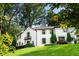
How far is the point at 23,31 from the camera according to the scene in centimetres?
365

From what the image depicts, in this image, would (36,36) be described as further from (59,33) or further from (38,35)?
(59,33)

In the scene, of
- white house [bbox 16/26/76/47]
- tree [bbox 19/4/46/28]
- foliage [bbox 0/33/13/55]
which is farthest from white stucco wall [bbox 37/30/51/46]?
foliage [bbox 0/33/13/55]

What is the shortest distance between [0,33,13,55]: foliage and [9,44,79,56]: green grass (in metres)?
0.13

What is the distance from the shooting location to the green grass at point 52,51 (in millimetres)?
3568

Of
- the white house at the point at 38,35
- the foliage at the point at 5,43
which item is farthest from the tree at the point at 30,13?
the foliage at the point at 5,43

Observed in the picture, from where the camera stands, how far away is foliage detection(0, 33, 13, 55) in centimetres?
353

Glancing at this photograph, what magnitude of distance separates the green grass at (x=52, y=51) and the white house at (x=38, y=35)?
71 millimetres

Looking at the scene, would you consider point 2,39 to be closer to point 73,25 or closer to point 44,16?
point 44,16

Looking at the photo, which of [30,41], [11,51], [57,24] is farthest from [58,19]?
[11,51]

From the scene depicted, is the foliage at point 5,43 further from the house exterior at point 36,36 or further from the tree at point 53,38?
the tree at point 53,38

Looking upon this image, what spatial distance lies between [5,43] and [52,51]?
53 centimetres

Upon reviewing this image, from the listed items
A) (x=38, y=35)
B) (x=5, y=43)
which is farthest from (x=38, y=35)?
(x=5, y=43)

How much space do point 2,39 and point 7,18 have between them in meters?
0.27

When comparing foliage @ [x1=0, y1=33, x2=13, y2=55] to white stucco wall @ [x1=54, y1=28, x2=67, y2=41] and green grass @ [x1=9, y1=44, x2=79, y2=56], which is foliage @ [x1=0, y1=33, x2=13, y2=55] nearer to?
green grass @ [x1=9, y1=44, x2=79, y2=56]
